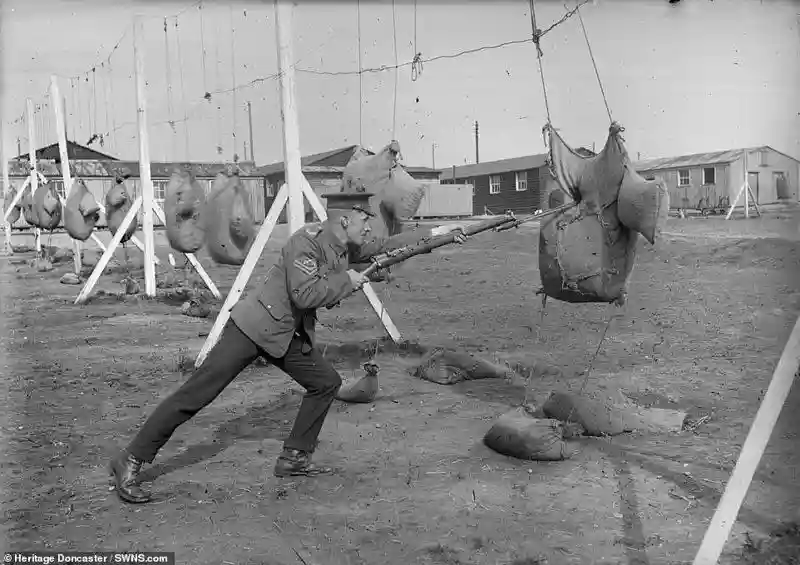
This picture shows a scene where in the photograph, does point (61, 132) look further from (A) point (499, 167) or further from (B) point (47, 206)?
(A) point (499, 167)

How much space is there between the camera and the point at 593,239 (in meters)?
4.61

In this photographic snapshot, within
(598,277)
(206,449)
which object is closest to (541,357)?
(598,277)

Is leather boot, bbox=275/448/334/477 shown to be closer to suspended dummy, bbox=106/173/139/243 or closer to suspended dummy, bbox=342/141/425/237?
suspended dummy, bbox=342/141/425/237

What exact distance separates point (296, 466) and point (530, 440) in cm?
152

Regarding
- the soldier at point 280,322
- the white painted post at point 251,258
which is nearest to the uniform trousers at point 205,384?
the soldier at point 280,322

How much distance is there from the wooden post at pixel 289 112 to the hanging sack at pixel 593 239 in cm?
312

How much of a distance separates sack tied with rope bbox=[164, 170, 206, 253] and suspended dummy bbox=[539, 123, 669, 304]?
422cm

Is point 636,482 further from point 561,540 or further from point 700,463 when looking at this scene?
point 561,540

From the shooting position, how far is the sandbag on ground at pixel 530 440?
179 inches

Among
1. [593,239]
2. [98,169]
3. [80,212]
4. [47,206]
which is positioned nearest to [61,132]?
[47,206]

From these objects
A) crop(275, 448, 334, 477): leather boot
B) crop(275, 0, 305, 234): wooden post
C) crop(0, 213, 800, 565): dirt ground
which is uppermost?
crop(275, 0, 305, 234): wooden post

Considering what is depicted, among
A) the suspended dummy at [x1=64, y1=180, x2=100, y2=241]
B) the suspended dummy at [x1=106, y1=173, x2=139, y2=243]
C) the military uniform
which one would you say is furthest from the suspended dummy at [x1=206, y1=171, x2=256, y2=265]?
the suspended dummy at [x1=64, y1=180, x2=100, y2=241]

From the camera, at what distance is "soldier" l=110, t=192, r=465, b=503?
3.98 metres

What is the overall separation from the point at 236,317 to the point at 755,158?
32.8 meters
